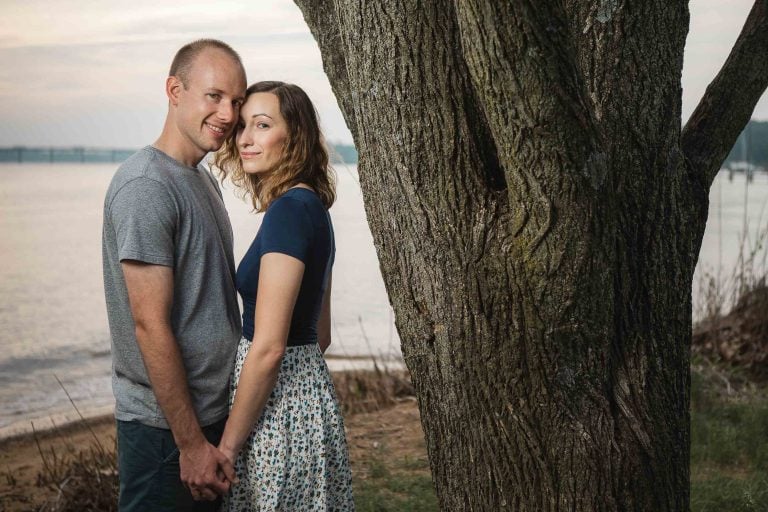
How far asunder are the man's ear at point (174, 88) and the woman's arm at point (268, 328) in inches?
28.4

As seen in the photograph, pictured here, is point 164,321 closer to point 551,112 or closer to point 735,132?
point 551,112

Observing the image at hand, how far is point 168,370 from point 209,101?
89 centimetres

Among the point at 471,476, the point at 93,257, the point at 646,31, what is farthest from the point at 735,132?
the point at 93,257

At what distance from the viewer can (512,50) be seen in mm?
2322

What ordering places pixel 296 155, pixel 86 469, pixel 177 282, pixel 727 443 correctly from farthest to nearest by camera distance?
1. pixel 727 443
2. pixel 86 469
3. pixel 296 155
4. pixel 177 282

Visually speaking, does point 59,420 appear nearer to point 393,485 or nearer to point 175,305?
point 393,485

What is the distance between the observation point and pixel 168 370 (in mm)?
2658

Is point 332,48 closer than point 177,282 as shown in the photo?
No

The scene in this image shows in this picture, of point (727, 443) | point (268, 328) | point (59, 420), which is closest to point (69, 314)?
point (59, 420)

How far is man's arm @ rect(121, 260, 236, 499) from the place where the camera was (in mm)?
2641

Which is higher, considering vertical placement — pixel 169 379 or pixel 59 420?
pixel 169 379

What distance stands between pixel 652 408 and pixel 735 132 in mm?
1106

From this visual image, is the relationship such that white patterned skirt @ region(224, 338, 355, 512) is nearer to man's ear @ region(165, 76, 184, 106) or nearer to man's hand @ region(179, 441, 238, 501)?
man's hand @ region(179, 441, 238, 501)

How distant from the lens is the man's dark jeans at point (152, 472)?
9.07ft
